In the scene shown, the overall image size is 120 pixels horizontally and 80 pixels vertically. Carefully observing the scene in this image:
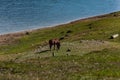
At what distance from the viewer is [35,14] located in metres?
146

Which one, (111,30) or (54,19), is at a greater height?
(111,30)

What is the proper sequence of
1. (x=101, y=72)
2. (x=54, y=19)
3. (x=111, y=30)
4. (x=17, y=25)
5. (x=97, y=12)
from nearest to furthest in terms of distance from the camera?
(x=101, y=72), (x=111, y=30), (x=17, y=25), (x=54, y=19), (x=97, y=12)

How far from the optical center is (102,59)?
3484 centimetres

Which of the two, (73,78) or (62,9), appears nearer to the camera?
(73,78)

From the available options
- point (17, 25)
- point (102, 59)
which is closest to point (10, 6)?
point (17, 25)

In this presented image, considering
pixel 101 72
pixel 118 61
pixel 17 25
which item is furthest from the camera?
pixel 17 25

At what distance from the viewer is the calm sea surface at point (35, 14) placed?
12072 cm

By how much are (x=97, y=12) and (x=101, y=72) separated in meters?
135

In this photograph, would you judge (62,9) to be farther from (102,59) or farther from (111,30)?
(102,59)

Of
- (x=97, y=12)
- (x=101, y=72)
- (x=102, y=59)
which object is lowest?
(x=97, y=12)

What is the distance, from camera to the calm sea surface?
120725mm

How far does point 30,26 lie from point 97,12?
47498 mm

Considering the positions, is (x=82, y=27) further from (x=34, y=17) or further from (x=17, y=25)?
(x=34, y=17)

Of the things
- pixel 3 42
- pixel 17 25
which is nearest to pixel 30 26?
pixel 17 25
